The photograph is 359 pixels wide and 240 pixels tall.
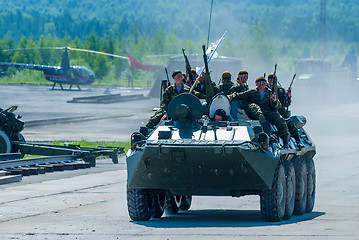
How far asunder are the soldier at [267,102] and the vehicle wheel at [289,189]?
391mm

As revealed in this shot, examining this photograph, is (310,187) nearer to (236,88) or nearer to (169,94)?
(236,88)

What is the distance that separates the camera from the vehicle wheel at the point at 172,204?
17.0m

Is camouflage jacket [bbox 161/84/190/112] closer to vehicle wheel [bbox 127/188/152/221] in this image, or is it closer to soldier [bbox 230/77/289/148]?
soldier [bbox 230/77/289/148]

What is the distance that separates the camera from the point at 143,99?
77.2 m

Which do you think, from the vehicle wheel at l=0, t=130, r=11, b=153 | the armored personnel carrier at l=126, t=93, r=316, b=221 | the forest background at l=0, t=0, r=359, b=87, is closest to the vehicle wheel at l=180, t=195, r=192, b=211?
the armored personnel carrier at l=126, t=93, r=316, b=221

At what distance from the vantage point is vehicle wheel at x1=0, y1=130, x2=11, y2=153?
88.0 feet

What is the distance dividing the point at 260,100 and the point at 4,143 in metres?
12.2

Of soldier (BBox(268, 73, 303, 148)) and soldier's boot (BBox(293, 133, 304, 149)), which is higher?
soldier (BBox(268, 73, 303, 148))

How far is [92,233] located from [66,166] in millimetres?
12768

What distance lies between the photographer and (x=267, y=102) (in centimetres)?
1656

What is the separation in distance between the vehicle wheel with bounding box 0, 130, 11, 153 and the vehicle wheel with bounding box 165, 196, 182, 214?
34.7 ft

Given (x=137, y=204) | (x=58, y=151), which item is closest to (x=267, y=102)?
(x=137, y=204)

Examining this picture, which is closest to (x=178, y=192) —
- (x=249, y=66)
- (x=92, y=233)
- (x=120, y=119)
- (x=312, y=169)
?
(x=92, y=233)

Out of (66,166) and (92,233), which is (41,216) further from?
(66,166)
